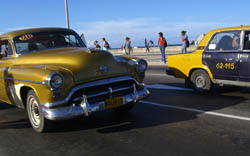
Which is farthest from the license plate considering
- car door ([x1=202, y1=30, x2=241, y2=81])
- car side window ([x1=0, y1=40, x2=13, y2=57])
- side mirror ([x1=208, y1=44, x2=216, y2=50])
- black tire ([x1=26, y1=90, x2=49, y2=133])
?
side mirror ([x1=208, y1=44, x2=216, y2=50])

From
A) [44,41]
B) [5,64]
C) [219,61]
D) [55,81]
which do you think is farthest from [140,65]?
[5,64]

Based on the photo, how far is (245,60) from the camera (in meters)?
6.49

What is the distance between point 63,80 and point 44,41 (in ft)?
6.73

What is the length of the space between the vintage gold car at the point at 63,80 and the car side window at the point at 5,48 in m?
0.04

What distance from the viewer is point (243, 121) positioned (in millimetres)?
4875

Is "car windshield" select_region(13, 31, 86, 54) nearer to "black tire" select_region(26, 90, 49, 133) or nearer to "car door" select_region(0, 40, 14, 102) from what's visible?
"car door" select_region(0, 40, 14, 102)

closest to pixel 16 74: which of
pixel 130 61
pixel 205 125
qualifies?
pixel 130 61

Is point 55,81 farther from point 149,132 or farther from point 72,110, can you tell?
point 149,132

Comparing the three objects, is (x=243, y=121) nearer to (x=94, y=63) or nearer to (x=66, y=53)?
(x=94, y=63)

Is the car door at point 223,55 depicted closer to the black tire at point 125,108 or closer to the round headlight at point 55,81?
the black tire at point 125,108

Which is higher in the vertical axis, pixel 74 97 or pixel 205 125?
pixel 74 97

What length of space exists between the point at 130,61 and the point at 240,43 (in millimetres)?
2887

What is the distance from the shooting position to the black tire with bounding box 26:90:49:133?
4759 millimetres

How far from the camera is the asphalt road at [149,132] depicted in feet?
12.8
